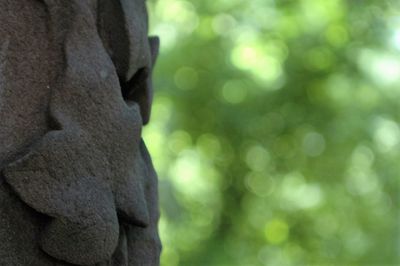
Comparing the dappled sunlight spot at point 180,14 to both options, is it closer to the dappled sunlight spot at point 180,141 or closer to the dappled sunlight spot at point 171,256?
the dappled sunlight spot at point 180,141

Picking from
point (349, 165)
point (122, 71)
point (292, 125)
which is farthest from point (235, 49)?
point (122, 71)

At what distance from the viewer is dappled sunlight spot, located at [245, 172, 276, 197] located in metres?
6.56

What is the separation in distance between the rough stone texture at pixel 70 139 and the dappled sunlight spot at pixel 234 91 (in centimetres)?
428

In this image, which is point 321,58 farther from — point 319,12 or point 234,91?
point 234,91

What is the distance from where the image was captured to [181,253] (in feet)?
20.8

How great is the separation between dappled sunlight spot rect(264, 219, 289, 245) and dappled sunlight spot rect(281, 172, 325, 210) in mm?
132

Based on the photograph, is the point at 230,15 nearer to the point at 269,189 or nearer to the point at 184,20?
the point at 184,20

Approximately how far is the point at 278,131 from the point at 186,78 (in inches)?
27.5

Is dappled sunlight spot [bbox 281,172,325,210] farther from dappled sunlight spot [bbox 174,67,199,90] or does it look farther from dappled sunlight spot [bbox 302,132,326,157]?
dappled sunlight spot [bbox 174,67,199,90]

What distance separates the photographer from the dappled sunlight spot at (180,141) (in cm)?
623

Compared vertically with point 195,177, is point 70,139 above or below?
above

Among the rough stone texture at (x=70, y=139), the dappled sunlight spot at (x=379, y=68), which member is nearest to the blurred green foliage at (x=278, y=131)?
the dappled sunlight spot at (x=379, y=68)

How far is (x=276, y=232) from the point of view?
22.1ft

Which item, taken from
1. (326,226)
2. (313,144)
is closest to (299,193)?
(326,226)
